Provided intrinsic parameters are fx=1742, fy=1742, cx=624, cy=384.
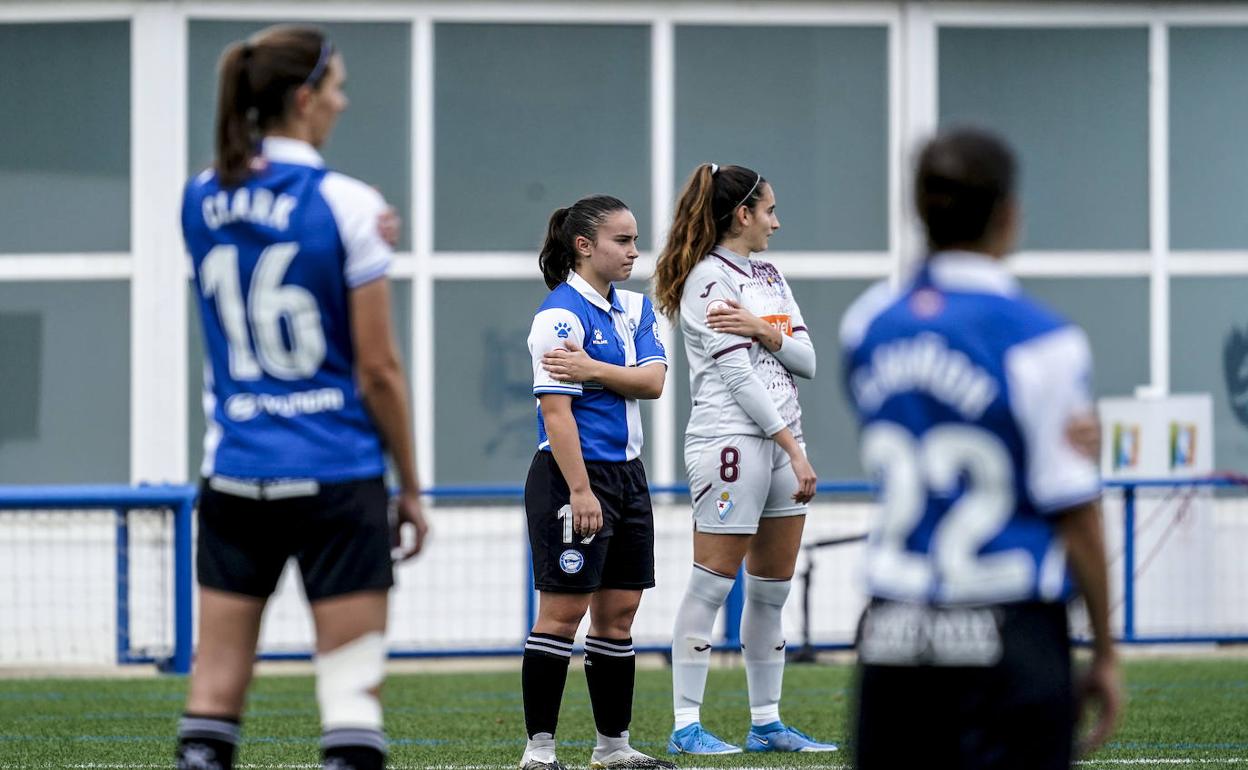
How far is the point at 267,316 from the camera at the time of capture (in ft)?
11.6

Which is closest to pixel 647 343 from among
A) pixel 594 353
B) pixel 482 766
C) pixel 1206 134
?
pixel 594 353

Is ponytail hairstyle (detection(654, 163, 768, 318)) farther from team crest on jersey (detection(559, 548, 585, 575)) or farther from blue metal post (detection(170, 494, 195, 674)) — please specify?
blue metal post (detection(170, 494, 195, 674))

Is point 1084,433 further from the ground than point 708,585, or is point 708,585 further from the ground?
point 1084,433


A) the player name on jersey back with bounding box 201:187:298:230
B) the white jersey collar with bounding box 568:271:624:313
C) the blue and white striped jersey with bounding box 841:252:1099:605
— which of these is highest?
the player name on jersey back with bounding box 201:187:298:230

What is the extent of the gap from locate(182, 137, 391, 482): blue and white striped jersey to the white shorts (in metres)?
2.71

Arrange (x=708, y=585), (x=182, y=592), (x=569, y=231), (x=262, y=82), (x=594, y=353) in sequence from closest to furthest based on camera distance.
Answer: (x=262, y=82), (x=594, y=353), (x=569, y=231), (x=708, y=585), (x=182, y=592)

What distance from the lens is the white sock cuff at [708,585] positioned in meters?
6.29

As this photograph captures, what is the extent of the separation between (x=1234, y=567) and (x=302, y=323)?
32.9 feet

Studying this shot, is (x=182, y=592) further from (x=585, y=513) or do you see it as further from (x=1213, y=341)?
(x=1213, y=341)

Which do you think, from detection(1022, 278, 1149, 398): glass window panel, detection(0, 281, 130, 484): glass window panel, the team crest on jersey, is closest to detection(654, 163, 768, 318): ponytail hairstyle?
the team crest on jersey

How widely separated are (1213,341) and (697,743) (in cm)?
842

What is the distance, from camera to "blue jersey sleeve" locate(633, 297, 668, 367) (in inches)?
237

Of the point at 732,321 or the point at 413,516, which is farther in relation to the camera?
the point at 732,321

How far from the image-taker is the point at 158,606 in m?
11.2
